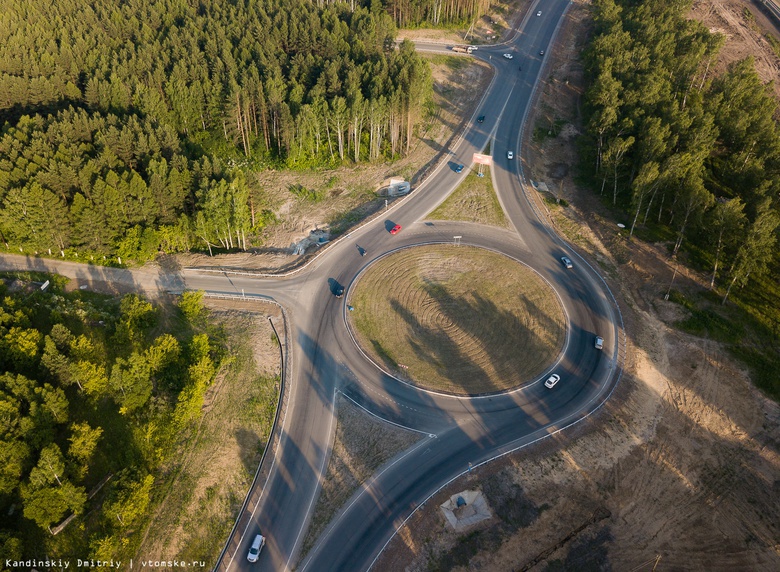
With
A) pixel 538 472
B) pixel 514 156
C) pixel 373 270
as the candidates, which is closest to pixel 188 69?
pixel 373 270

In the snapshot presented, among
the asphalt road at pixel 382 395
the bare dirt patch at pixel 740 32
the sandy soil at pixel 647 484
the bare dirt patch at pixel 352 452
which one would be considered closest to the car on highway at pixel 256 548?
the asphalt road at pixel 382 395

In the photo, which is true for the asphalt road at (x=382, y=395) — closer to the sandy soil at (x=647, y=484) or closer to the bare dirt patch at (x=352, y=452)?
the bare dirt patch at (x=352, y=452)

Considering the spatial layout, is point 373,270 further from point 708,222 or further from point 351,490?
point 708,222

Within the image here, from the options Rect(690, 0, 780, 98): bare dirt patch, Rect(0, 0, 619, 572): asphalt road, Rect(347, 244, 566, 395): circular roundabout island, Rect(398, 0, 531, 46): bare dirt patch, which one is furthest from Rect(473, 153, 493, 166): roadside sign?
Rect(690, 0, 780, 98): bare dirt patch

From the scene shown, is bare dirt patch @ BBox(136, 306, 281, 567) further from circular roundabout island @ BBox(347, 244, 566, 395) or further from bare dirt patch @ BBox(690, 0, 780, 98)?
bare dirt patch @ BBox(690, 0, 780, 98)

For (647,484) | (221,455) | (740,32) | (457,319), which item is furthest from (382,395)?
(740,32)
